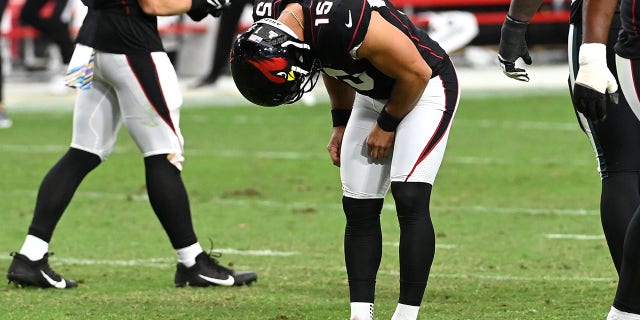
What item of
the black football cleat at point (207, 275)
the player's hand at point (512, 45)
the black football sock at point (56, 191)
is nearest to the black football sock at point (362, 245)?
the player's hand at point (512, 45)

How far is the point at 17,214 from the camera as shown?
8.55m

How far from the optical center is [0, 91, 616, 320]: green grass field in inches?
232

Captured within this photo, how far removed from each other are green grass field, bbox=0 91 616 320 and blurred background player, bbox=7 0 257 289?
0.13 meters

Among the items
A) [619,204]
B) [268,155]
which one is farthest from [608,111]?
[268,155]

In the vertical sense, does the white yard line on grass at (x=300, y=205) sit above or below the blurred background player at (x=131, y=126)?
below

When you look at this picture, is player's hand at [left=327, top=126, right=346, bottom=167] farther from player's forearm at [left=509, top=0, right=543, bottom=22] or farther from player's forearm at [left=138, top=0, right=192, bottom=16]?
player's forearm at [left=138, top=0, right=192, bottom=16]

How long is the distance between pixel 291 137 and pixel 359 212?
7.20 m

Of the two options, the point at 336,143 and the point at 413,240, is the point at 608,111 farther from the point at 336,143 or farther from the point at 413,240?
the point at 336,143

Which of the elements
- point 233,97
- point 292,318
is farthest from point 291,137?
point 292,318

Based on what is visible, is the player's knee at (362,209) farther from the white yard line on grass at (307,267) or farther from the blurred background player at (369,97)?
the white yard line on grass at (307,267)

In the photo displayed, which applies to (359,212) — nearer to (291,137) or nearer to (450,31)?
(291,137)

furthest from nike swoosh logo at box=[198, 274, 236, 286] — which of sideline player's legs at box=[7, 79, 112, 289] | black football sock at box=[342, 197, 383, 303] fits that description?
black football sock at box=[342, 197, 383, 303]

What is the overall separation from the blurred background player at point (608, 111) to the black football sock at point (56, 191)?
2169 mm

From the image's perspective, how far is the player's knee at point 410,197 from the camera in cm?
507
